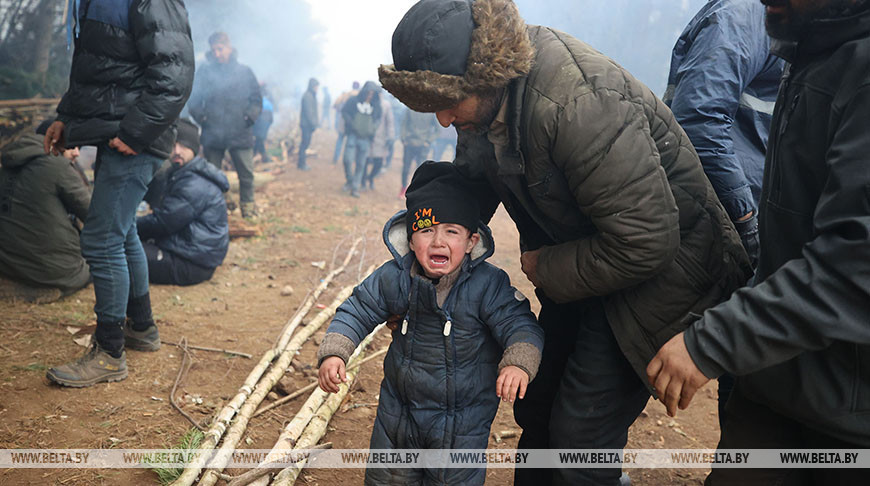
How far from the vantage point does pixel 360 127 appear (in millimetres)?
13055

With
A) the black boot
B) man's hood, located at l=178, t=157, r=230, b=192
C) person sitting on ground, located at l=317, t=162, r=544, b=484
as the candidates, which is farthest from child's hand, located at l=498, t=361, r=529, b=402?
man's hood, located at l=178, t=157, r=230, b=192

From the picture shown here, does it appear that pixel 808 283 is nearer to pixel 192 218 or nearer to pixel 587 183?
pixel 587 183

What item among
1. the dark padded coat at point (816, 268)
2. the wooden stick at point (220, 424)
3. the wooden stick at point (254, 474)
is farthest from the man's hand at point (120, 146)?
the dark padded coat at point (816, 268)

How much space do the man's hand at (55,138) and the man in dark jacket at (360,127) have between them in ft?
30.4

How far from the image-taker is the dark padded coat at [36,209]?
4.62m

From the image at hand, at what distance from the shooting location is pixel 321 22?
1576 inches

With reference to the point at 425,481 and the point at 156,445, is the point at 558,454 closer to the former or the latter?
the point at 425,481

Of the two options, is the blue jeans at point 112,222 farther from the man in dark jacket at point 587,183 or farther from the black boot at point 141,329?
the man in dark jacket at point 587,183

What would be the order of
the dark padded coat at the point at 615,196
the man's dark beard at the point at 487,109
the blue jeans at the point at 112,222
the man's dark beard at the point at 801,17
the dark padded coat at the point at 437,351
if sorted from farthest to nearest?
the blue jeans at the point at 112,222, the dark padded coat at the point at 437,351, the man's dark beard at the point at 487,109, the dark padded coat at the point at 615,196, the man's dark beard at the point at 801,17

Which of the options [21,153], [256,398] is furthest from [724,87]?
[21,153]

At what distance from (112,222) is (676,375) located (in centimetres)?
328

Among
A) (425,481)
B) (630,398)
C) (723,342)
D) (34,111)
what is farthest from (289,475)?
(34,111)

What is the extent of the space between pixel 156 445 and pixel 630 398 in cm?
248

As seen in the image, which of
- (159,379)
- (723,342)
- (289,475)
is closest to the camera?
(723,342)
